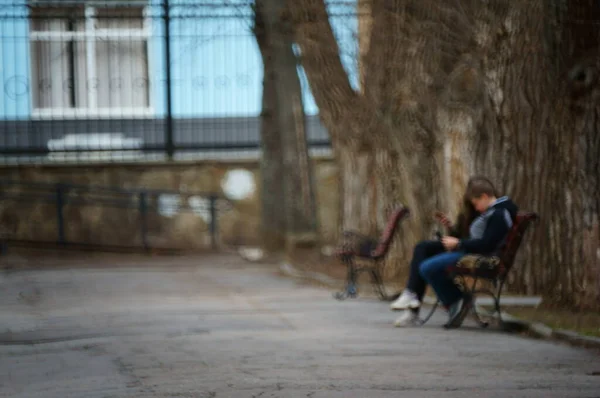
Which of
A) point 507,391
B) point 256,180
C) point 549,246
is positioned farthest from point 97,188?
point 507,391

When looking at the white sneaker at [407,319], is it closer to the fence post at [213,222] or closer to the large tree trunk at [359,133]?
the large tree trunk at [359,133]

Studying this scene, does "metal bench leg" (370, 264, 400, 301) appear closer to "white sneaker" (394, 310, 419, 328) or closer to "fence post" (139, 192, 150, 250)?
"white sneaker" (394, 310, 419, 328)

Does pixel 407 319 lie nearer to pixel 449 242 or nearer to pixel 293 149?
pixel 449 242

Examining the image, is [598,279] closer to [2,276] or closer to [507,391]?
[507,391]

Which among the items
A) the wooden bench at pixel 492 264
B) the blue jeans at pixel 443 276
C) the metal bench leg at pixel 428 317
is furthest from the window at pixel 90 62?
the wooden bench at pixel 492 264

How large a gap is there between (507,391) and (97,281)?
10.0m

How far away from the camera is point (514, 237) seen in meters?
12.1

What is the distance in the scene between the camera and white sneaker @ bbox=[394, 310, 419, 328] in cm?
1212

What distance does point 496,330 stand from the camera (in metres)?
11.9

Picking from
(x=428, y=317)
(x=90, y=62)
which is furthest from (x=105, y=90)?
(x=428, y=317)

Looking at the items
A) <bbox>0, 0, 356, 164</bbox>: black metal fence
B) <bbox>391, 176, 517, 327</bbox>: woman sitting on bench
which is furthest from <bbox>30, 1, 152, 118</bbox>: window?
<bbox>391, 176, 517, 327</bbox>: woman sitting on bench

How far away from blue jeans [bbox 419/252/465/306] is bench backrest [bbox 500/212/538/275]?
35 centimetres

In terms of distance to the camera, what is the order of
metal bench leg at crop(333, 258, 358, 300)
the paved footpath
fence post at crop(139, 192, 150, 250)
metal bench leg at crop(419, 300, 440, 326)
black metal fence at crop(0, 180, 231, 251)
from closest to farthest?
the paved footpath → metal bench leg at crop(419, 300, 440, 326) → metal bench leg at crop(333, 258, 358, 300) → black metal fence at crop(0, 180, 231, 251) → fence post at crop(139, 192, 150, 250)

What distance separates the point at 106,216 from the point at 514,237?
11627mm
